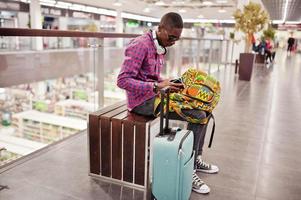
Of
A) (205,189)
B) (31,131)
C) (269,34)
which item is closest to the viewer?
(205,189)

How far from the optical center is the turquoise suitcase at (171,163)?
161cm

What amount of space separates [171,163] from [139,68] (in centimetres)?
65

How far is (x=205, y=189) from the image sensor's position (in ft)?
6.49

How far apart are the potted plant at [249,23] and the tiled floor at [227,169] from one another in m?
3.75

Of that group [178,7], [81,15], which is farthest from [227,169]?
[178,7]

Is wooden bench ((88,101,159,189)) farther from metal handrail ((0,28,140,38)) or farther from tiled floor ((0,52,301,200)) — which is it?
metal handrail ((0,28,140,38))

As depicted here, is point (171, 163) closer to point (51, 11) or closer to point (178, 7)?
point (51, 11)

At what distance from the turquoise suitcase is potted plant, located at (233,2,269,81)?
6.25 metres

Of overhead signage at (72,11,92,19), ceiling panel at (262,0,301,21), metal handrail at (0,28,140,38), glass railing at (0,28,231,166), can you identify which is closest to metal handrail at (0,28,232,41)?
metal handrail at (0,28,140,38)

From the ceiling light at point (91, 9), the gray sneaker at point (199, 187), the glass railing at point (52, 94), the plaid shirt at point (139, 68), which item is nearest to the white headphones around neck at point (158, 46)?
the plaid shirt at point (139, 68)

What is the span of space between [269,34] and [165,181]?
13.7 meters

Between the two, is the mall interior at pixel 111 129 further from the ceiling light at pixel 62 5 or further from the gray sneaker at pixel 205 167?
the ceiling light at pixel 62 5

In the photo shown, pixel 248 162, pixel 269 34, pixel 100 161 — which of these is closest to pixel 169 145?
pixel 100 161

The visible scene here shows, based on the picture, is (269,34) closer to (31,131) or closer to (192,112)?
(31,131)
